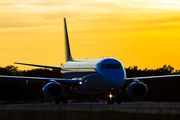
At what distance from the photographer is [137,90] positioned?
34969 mm

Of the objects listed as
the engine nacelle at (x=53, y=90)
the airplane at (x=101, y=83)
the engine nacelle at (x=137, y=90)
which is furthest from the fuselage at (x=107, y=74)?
the engine nacelle at (x=53, y=90)

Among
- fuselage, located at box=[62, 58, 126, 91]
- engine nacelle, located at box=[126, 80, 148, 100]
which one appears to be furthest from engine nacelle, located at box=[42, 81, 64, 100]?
engine nacelle, located at box=[126, 80, 148, 100]

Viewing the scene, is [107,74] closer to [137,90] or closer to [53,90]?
[137,90]

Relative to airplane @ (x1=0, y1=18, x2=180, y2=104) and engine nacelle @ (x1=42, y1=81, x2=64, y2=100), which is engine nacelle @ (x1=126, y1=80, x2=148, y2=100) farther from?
engine nacelle @ (x1=42, y1=81, x2=64, y2=100)

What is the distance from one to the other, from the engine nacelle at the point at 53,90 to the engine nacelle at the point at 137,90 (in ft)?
17.7

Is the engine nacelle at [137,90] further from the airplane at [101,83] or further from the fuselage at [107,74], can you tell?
the fuselage at [107,74]

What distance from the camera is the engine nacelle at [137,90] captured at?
1357 inches

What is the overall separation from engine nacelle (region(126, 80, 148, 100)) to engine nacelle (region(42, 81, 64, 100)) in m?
5.41

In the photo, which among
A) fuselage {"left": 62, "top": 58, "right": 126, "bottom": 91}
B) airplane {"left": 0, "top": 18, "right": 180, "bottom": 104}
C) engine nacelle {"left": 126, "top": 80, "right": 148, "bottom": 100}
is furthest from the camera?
engine nacelle {"left": 126, "top": 80, "right": 148, "bottom": 100}

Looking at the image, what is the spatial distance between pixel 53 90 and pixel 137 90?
6772 mm

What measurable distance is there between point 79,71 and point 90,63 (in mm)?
2776

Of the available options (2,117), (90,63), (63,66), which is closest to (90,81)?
(90,63)

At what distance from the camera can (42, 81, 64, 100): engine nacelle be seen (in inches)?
1361

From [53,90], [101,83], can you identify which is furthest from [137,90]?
[53,90]
